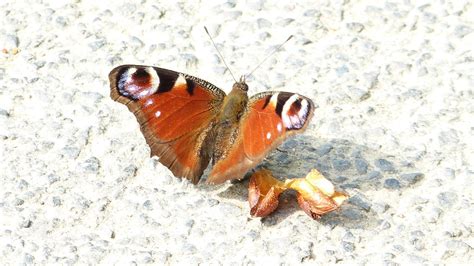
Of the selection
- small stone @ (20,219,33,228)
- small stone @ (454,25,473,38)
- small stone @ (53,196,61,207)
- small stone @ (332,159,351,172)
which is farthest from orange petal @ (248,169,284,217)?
small stone @ (454,25,473,38)

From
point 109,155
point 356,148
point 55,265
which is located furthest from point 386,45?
→ point 55,265

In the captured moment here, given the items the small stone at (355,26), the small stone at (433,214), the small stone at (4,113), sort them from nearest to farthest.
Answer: the small stone at (433,214) → the small stone at (4,113) → the small stone at (355,26)

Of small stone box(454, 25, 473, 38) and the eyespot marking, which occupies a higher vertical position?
the eyespot marking

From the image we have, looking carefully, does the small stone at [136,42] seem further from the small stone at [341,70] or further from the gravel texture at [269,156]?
the small stone at [341,70]

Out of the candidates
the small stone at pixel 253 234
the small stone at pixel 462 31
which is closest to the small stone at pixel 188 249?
the small stone at pixel 253 234

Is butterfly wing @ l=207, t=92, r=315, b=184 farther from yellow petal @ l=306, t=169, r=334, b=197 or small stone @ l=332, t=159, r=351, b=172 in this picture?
small stone @ l=332, t=159, r=351, b=172

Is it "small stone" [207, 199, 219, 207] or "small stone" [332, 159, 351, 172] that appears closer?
"small stone" [207, 199, 219, 207]
